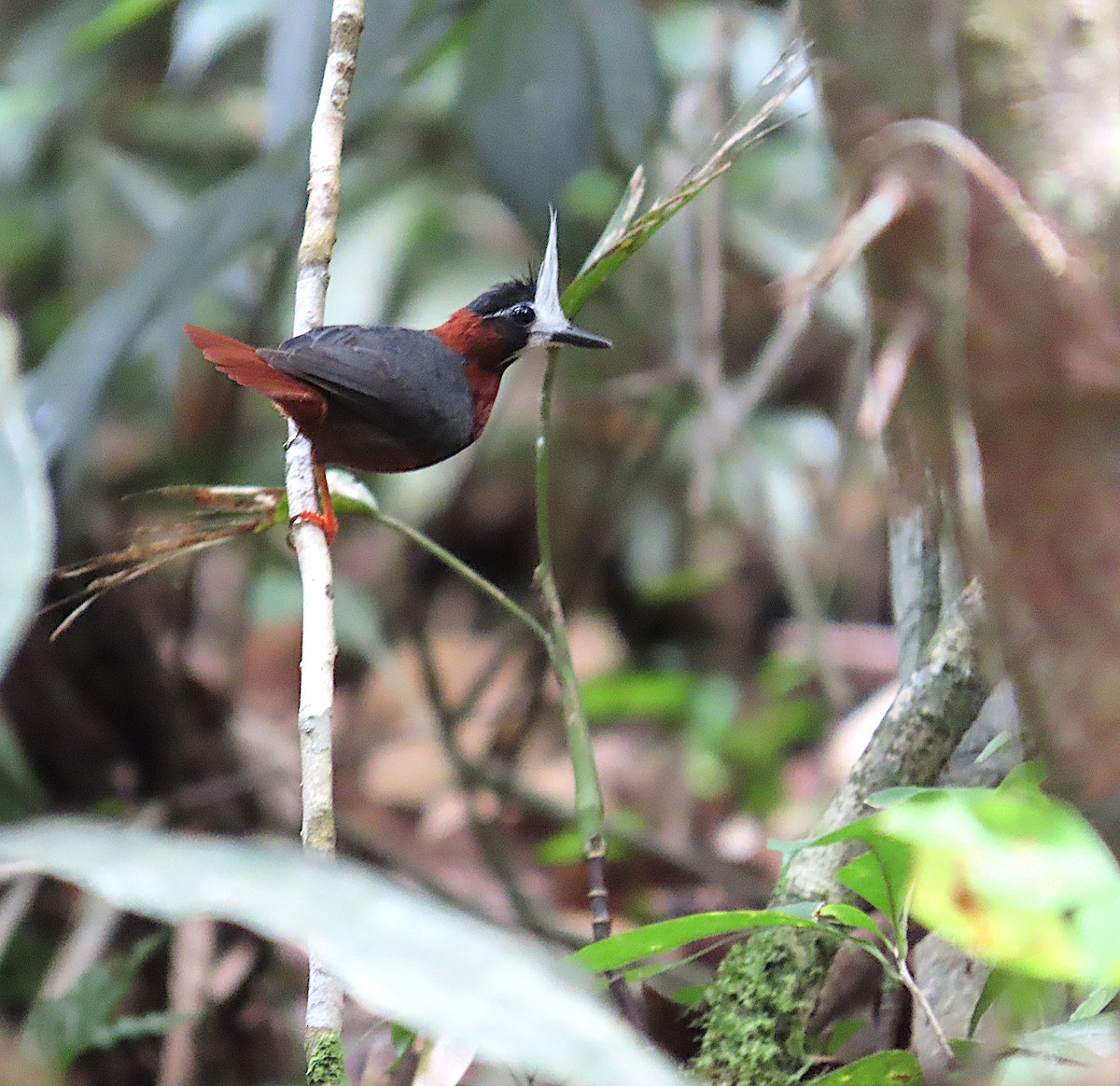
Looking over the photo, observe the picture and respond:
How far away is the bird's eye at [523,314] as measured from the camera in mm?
2086

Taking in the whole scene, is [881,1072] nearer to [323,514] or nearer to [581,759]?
[581,759]

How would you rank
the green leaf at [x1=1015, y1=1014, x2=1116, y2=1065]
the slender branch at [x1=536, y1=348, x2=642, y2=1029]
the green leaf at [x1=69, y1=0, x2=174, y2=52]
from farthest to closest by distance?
the green leaf at [x1=69, y1=0, x2=174, y2=52] < the slender branch at [x1=536, y1=348, x2=642, y2=1029] < the green leaf at [x1=1015, y1=1014, x2=1116, y2=1065]

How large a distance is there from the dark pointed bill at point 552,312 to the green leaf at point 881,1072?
1072 mm

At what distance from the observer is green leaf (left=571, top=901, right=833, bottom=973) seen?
1.13 m

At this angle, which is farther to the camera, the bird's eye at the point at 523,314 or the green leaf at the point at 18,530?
the bird's eye at the point at 523,314

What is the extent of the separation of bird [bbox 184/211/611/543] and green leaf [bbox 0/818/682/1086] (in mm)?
1132

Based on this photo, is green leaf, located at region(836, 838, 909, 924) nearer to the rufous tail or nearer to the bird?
the bird

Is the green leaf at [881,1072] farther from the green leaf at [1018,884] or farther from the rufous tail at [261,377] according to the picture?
the rufous tail at [261,377]

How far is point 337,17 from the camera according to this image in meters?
1.65

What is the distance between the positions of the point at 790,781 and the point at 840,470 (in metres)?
1.34

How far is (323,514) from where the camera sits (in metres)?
1.77

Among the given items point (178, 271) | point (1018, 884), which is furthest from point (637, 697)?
point (1018, 884)

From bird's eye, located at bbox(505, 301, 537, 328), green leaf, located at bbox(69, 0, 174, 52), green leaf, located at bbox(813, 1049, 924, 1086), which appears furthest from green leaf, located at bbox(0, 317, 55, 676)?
green leaf, located at bbox(69, 0, 174, 52)

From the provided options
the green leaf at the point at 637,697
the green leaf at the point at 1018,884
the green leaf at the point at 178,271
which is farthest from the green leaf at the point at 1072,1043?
the green leaf at the point at 637,697
